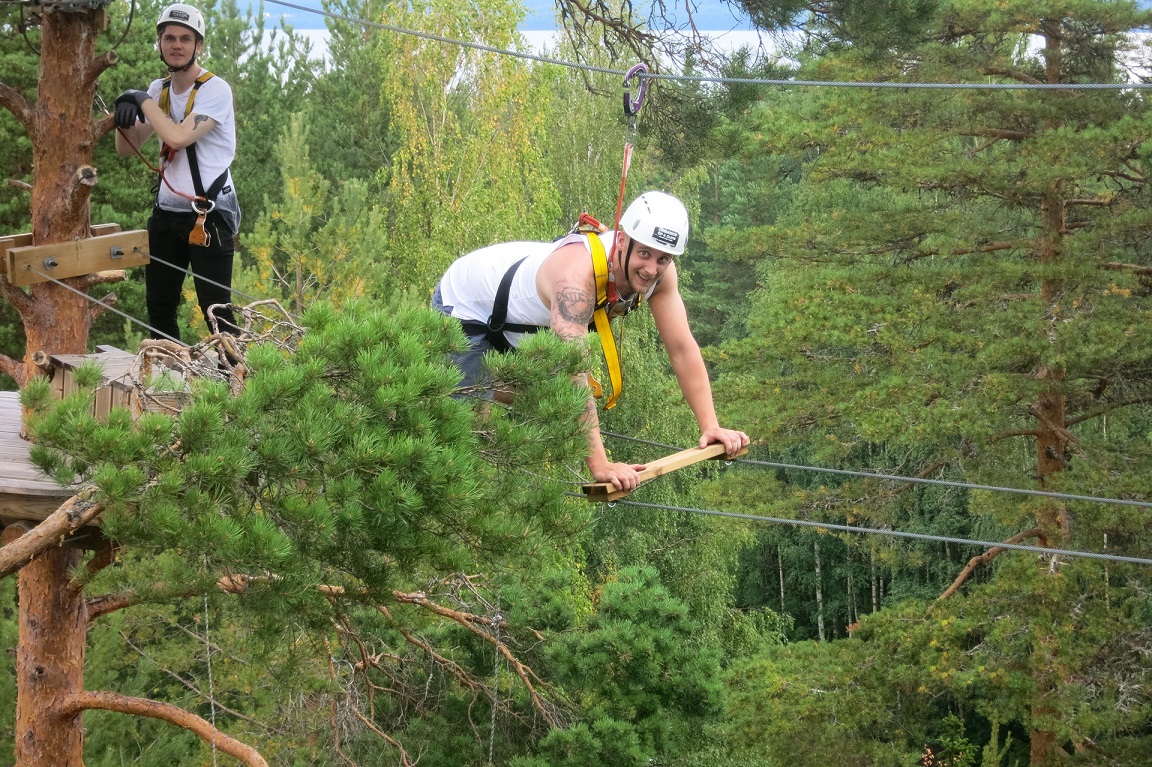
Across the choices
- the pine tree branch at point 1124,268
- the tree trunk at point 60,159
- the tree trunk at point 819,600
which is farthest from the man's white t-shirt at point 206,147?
the tree trunk at point 819,600

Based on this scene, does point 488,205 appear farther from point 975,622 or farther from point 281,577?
point 281,577

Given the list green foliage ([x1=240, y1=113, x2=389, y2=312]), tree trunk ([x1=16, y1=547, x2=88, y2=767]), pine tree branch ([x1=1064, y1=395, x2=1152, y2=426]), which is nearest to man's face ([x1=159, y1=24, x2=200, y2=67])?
tree trunk ([x1=16, y1=547, x2=88, y2=767])

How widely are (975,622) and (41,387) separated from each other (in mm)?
9124

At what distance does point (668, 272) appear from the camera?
13.4 feet

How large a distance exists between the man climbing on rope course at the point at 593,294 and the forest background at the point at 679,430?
0.25 metres

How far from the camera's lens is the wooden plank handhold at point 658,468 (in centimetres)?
370

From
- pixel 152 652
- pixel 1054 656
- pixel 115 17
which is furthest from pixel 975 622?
pixel 115 17

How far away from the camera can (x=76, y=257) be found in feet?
16.5

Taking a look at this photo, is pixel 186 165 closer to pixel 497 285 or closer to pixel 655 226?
pixel 497 285

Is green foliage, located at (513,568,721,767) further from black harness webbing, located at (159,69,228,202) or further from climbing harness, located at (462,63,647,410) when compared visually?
black harness webbing, located at (159,69,228,202)

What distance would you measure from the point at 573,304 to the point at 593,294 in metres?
0.08

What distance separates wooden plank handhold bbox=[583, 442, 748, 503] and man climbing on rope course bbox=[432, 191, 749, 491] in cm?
3

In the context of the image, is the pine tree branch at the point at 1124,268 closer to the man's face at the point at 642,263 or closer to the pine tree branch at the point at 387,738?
the pine tree branch at the point at 387,738

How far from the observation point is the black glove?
15.5ft
